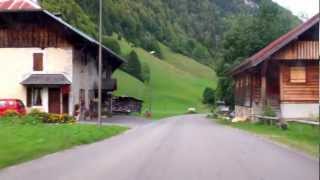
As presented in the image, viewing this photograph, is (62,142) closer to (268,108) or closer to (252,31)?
(268,108)

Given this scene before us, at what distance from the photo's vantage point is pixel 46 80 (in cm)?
5581

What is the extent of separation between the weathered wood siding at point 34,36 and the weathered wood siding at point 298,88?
18960mm

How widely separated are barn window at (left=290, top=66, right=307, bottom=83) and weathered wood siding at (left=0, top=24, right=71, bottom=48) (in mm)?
19270

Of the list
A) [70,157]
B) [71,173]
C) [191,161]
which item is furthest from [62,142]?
[71,173]

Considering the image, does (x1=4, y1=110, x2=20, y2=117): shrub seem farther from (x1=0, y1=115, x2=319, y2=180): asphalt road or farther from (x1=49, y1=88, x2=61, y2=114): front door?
(x1=0, y1=115, x2=319, y2=180): asphalt road

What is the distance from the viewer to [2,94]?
188ft

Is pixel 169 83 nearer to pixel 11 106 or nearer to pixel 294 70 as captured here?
pixel 11 106

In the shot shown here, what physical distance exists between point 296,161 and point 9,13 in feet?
140

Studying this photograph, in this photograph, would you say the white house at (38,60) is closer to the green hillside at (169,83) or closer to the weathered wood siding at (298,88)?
the weathered wood siding at (298,88)

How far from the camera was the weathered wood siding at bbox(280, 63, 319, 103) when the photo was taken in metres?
45.5

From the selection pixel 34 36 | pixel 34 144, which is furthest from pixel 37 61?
pixel 34 144

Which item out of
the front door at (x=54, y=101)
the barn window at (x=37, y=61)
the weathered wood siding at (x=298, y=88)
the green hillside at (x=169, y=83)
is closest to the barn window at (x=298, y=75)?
the weathered wood siding at (x=298, y=88)

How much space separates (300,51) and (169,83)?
122 meters

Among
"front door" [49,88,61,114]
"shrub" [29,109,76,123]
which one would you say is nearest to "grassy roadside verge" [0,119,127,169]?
"shrub" [29,109,76,123]
